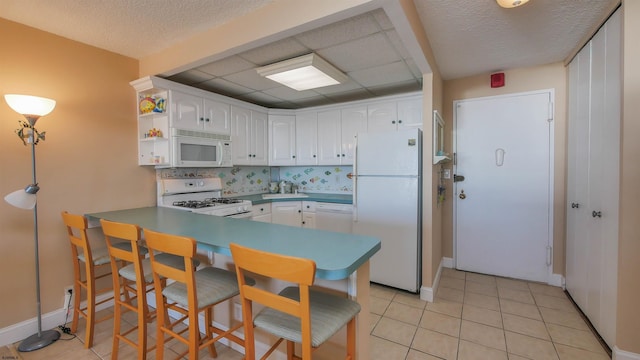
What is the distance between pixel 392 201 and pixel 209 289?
1886 millimetres

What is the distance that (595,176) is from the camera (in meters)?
2.05

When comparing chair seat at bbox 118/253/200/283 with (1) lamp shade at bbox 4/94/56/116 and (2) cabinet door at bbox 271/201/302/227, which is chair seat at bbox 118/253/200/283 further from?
(2) cabinet door at bbox 271/201/302/227

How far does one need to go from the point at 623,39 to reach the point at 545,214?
1849 millimetres

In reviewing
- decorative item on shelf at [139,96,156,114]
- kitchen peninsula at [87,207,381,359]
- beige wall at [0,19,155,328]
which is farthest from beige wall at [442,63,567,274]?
beige wall at [0,19,155,328]

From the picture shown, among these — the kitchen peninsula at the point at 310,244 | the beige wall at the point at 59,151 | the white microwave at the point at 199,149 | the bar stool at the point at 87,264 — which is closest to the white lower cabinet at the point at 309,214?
the white microwave at the point at 199,149

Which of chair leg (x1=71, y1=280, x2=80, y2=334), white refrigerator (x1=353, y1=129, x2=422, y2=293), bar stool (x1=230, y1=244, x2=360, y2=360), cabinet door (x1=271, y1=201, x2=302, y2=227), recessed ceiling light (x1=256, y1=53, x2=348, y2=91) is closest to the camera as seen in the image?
bar stool (x1=230, y1=244, x2=360, y2=360)

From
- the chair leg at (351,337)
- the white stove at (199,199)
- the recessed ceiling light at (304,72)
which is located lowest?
the chair leg at (351,337)

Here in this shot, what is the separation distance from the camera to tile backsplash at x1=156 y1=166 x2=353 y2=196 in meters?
3.85

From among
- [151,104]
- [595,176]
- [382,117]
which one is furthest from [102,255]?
[595,176]

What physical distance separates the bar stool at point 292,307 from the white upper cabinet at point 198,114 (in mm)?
2205

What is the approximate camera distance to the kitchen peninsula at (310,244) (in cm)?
118

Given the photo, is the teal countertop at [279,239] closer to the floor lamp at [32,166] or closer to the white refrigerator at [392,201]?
the floor lamp at [32,166]

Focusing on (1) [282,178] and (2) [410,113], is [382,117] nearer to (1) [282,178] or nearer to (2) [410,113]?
(2) [410,113]

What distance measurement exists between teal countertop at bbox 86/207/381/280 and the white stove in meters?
0.63
